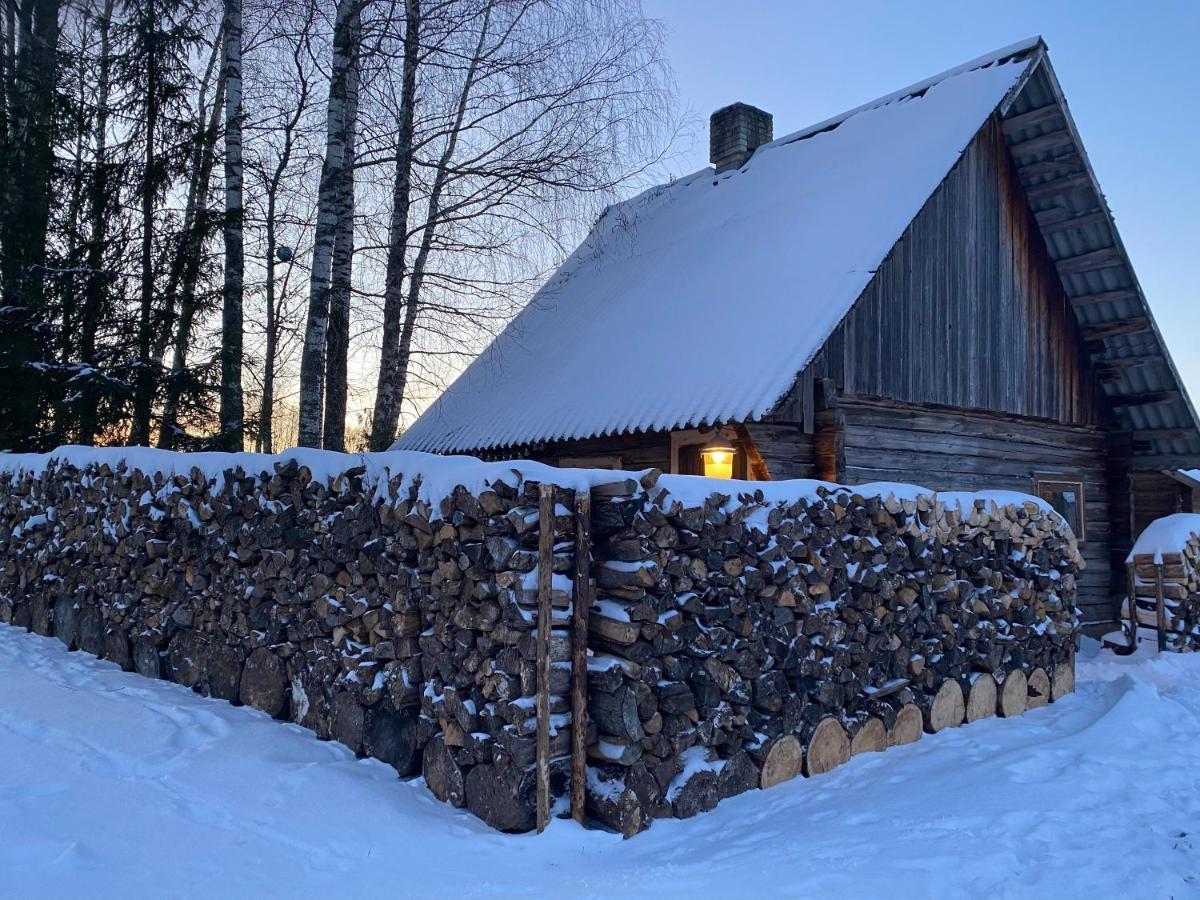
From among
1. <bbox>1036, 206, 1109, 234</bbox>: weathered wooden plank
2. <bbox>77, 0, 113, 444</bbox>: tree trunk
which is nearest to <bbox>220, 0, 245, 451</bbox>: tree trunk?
<bbox>77, 0, 113, 444</bbox>: tree trunk

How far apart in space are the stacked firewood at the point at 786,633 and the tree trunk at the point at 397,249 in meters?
7.14

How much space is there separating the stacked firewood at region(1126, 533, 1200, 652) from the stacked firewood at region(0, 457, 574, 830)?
9090 mm

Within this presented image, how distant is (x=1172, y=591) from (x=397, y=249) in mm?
10568

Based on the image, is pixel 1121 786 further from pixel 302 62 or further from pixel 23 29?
pixel 23 29

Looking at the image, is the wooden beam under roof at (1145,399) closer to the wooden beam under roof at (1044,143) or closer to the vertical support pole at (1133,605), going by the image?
the vertical support pole at (1133,605)

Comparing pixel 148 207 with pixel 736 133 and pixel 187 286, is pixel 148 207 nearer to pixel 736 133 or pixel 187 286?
pixel 187 286

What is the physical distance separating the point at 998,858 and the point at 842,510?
239 centimetres

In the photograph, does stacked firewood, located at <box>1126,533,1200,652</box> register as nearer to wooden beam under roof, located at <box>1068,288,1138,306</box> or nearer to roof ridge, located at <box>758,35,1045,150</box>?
wooden beam under roof, located at <box>1068,288,1138,306</box>

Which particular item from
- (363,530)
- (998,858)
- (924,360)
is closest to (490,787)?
(363,530)

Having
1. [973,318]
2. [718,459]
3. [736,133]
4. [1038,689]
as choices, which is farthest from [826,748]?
[736,133]

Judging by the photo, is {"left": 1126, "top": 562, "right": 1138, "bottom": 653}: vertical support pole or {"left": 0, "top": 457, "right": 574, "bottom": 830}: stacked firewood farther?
{"left": 1126, "top": 562, "right": 1138, "bottom": 653}: vertical support pole

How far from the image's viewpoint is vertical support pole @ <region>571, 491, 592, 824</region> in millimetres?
4641

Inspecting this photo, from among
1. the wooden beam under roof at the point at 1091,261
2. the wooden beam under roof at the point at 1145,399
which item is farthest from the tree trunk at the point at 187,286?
the wooden beam under roof at the point at 1145,399

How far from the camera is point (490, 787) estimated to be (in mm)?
4680
